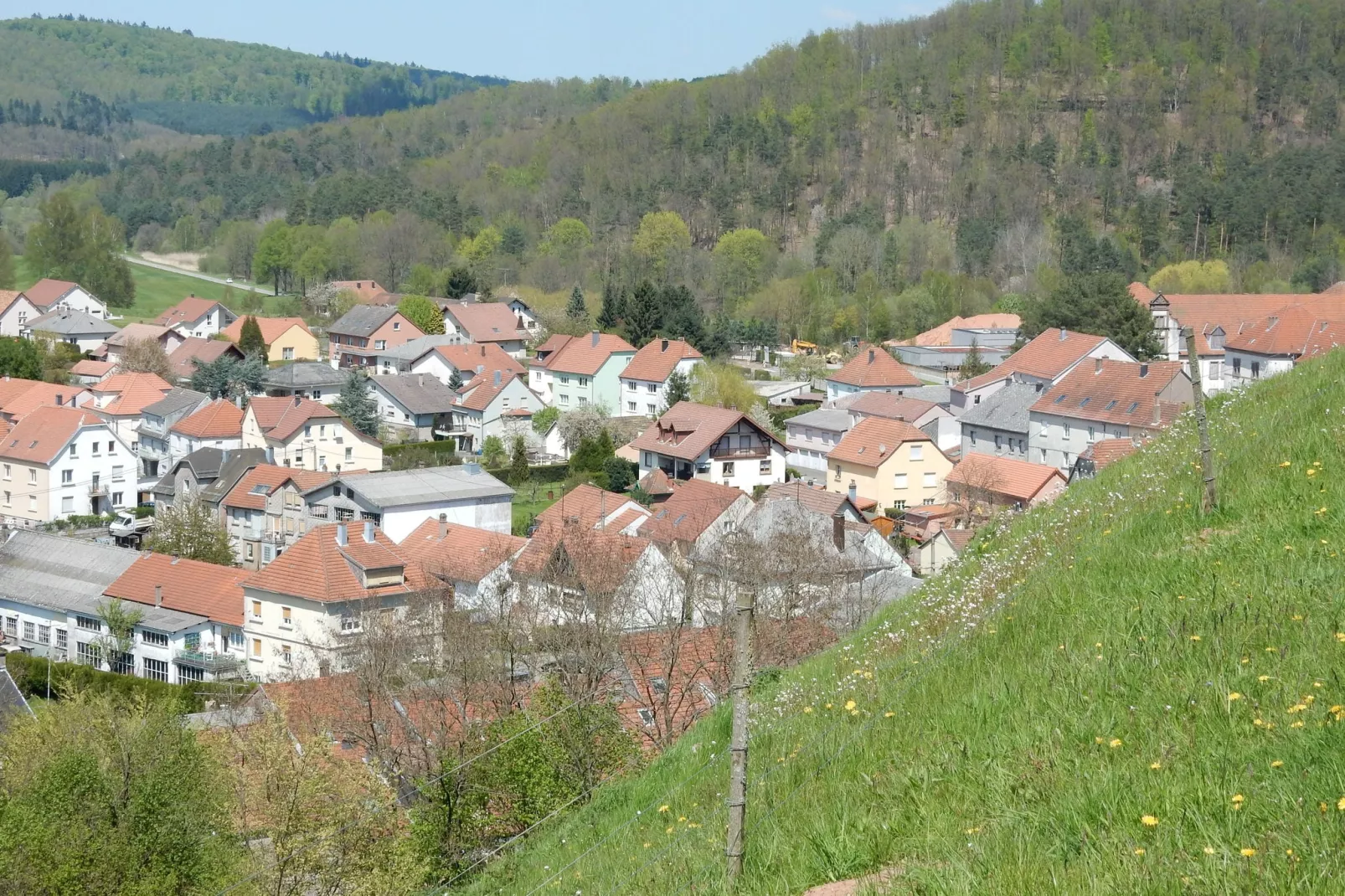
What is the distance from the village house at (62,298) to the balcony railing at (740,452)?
133 feet

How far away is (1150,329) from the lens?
170 ft

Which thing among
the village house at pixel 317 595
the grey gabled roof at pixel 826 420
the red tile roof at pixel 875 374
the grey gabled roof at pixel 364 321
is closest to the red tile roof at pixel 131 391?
the grey gabled roof at pixel 364 321

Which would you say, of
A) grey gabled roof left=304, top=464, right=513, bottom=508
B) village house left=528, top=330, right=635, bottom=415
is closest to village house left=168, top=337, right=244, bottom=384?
village house left=528, top=330, right=635, bottom=415

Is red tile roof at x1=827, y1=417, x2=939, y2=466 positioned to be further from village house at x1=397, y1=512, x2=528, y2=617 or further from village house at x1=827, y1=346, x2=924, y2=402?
village house at x1=397, y1=512, x2=528, y2=617

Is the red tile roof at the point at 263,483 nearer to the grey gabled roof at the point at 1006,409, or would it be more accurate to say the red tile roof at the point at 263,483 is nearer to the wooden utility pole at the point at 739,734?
the grey gabled roof at the point at 1006,409

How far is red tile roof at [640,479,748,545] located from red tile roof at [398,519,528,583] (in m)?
2.95

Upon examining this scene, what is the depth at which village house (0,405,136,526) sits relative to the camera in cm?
4359

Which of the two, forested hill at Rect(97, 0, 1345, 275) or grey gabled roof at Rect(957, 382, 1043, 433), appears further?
forested hill at Rect(97, 0, 1345, 275)

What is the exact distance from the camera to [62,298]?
73375 mm

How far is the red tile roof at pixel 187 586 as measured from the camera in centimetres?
3052

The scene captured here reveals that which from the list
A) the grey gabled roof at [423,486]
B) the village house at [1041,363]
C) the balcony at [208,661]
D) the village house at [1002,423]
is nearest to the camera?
the balcony at [208,661]

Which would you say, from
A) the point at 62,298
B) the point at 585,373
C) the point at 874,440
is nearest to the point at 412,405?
the point at 585,373

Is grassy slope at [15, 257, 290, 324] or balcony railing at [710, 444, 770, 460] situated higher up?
grassy slope at [15, 257, 290, 324]

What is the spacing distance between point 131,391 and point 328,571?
2503cm
